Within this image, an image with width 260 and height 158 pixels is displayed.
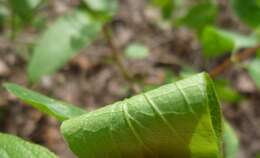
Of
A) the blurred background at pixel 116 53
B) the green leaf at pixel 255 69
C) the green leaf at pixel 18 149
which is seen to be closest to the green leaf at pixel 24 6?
the blurred background at pixel 116 53

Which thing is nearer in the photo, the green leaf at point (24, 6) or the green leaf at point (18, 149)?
the green leaf at point (18, 149)

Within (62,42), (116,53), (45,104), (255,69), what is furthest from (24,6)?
(45,104)

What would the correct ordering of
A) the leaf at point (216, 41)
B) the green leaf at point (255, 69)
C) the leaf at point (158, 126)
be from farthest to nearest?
the green leaf at point (255, 69), the leaf at point (216, 41), the leaf at point (158, 126)

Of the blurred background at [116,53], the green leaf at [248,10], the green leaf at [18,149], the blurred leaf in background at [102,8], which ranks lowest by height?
the blurred background at [116,53]

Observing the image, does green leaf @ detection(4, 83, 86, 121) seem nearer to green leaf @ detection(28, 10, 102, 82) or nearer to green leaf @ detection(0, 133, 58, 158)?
green leaf @ detection(0, 133, 58, 158)

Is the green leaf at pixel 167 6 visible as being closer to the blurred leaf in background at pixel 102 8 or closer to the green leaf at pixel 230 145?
the blurred leaf in background at pixel 102 8
